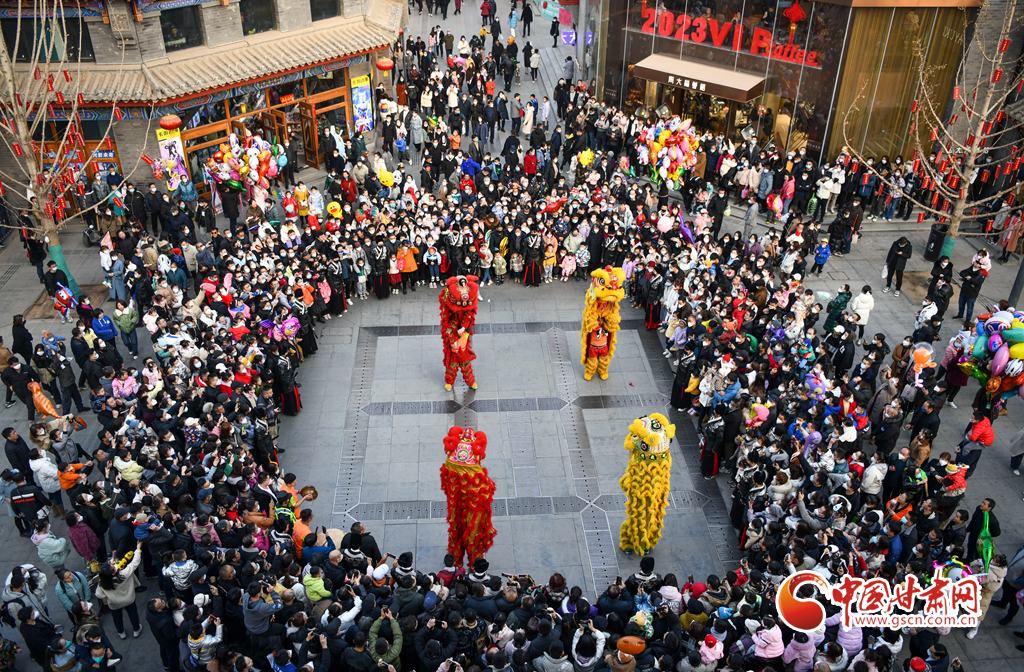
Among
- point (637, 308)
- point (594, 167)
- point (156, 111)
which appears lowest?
point (637, 308)

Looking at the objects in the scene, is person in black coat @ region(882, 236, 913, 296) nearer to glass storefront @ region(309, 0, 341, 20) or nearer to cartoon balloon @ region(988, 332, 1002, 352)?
cartoon balloon @ region(988, 332, 1002, 352)

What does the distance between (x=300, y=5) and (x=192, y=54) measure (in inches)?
145

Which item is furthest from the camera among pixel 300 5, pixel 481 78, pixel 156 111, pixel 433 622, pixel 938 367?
pixel 481 78

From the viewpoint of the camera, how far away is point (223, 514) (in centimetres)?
1162

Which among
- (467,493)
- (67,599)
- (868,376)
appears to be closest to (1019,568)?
(868,376)

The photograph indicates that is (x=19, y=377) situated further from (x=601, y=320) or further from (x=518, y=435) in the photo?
(x=601, y=320)

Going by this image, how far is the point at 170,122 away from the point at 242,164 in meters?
1.99

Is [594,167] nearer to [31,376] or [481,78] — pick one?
[481,78]

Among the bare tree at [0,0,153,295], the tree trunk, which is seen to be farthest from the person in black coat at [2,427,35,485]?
the bare tree at [0,0,153,295]

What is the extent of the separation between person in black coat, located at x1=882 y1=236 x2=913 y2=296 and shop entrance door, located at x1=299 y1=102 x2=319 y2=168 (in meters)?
16.8

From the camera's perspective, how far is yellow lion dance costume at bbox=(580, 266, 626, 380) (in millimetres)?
15000

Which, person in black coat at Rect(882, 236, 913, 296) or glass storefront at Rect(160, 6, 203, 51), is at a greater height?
glass storefront at Rect(160, 6, 203, 51)

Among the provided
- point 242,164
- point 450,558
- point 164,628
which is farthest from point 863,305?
point 242,164

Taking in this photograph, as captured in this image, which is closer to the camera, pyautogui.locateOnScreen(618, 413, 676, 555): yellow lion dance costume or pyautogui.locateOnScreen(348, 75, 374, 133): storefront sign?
pyautogui.locateOnScreen(618, 413, 676, 555): yellow lion dance costume
